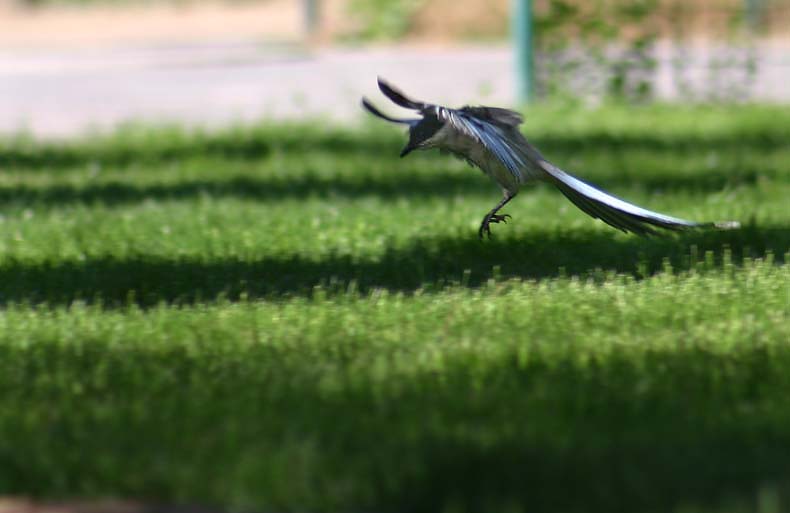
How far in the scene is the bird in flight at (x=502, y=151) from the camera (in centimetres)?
556

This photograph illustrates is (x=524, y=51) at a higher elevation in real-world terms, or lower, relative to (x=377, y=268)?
higher

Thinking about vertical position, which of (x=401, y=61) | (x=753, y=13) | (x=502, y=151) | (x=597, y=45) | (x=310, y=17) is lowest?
(x=401, y=61)

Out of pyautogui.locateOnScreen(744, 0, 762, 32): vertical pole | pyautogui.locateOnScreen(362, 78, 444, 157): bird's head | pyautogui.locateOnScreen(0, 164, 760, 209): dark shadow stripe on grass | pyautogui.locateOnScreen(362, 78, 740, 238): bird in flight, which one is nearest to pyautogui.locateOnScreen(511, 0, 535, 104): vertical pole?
pyautogui.locateOnScreen(744, 0, 762, 32): vertical pole

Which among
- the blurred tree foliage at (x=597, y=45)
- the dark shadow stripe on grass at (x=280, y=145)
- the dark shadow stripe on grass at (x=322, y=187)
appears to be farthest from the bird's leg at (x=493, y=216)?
the blurred tree foliage at (x=597, y=45)

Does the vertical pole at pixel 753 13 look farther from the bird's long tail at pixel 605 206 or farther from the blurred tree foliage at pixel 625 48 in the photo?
the bird's long tail at pixel 605 206

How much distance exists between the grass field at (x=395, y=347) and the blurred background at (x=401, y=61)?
382 centimetres

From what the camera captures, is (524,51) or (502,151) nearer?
(502,151)

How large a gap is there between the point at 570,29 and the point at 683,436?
31.4ft

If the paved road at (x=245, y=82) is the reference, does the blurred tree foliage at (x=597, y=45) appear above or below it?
above

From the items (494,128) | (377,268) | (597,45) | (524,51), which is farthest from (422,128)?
(524,51)

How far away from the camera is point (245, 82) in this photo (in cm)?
1638

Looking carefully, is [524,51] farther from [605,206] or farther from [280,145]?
[605,206]

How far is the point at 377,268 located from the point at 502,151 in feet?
3.69

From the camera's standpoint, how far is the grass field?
395 cm
